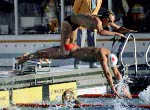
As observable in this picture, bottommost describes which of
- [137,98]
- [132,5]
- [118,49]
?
[137,98]

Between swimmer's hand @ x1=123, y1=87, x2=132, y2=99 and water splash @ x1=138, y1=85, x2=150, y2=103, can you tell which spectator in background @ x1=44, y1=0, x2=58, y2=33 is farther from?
swimmer's hand @ x1=123, y1=87, x2=132, y2=99

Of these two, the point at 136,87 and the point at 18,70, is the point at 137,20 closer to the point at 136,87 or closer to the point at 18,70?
the point at 136,87

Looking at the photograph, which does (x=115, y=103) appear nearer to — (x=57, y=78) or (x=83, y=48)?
(x=83, y=48)

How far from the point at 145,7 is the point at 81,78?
11.1ft

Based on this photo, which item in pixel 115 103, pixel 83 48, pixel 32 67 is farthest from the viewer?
pixel 32 67

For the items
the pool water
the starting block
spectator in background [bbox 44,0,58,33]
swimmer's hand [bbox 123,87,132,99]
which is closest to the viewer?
the pool water

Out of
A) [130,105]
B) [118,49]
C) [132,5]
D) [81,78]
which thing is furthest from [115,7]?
[130,105]

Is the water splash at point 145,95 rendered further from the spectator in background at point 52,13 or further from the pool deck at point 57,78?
the spectator in background at point 52,13

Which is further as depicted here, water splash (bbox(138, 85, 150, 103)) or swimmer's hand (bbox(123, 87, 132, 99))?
water splash (bbox(138, 85, 150, 103))

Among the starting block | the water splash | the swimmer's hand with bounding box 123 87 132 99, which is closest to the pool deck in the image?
the starting block

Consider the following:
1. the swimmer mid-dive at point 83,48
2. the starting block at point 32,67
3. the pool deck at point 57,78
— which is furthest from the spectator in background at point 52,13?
the swimmer mid-dive at point 83,48

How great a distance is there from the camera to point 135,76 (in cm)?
1369

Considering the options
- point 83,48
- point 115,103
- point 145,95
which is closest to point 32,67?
point 83,48

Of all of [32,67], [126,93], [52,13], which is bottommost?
[126,93]
